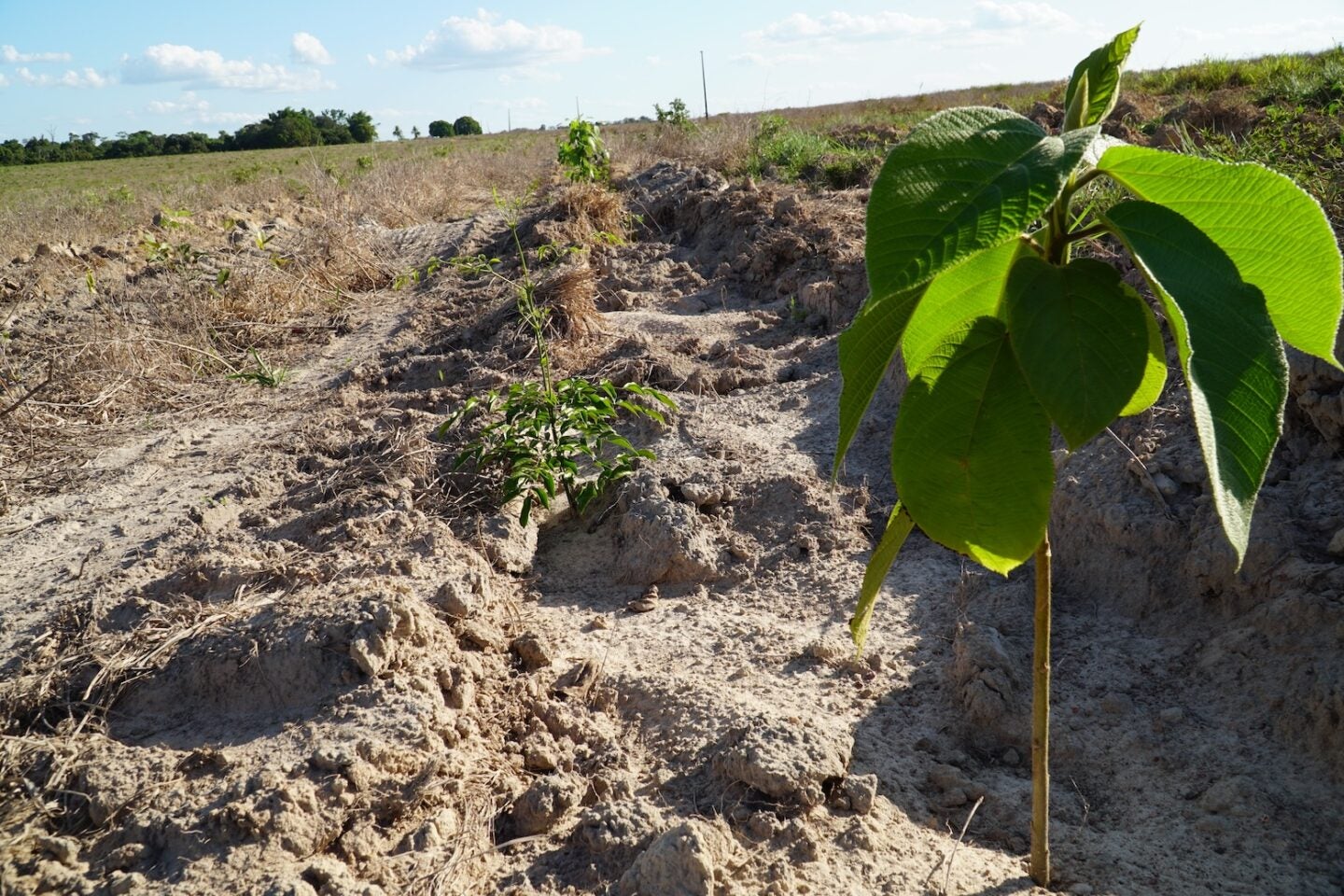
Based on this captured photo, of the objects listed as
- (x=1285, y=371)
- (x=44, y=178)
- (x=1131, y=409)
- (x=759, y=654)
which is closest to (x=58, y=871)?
(x=759, y=654)

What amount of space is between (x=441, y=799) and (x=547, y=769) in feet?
0.84

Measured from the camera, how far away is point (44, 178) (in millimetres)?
27500

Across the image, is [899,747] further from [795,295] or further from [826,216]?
[826,216]

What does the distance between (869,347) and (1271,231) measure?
424 millimetres

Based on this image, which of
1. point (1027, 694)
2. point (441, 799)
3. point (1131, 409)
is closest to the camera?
point (1131, 409)

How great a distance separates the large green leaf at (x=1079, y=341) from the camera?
96 centimetres

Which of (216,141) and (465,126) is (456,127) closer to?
(465,126)

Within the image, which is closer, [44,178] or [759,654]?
[759,654]

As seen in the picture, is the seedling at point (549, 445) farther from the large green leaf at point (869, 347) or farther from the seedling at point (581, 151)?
the seedling at point (581, 151)

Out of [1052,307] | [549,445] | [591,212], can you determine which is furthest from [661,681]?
[591,212]

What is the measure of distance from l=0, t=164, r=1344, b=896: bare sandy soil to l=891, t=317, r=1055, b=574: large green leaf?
859 millimetres

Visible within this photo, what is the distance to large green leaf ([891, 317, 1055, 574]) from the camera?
1.08 metres

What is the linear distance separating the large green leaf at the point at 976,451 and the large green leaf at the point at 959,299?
0.10ft

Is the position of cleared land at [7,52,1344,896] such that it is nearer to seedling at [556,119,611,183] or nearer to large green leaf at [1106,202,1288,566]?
large green leaf at [1106,202,1288,566]
